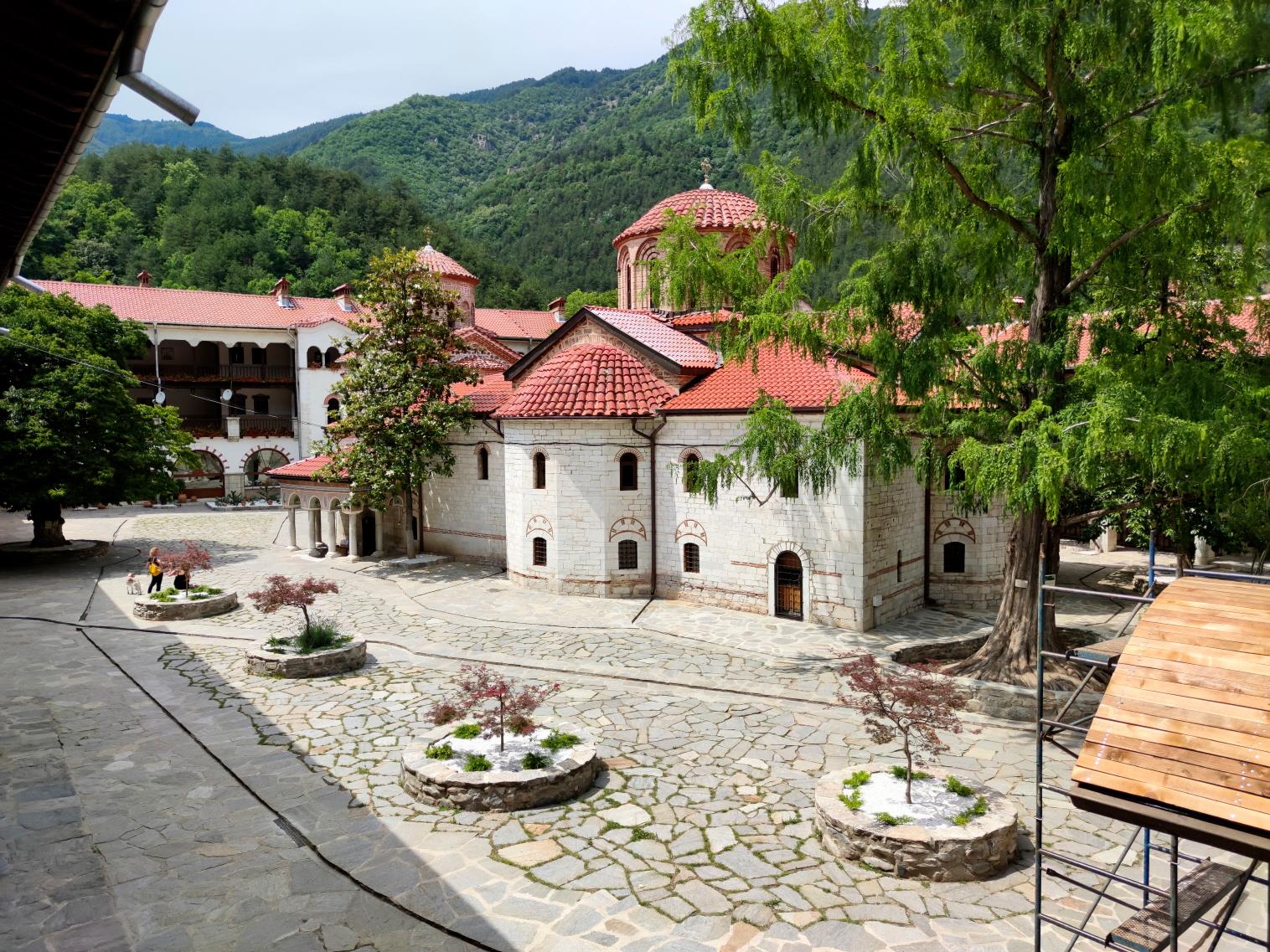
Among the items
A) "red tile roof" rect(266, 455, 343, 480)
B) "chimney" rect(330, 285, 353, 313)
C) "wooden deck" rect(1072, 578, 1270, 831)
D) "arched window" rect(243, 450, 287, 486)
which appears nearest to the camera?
"wooden deck" rect(1072, 578, 1270, 831)

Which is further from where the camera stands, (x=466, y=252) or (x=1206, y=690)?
(x=466, y=252)

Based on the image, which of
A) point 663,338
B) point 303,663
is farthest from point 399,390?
point 303,663

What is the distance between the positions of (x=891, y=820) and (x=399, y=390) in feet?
53.6

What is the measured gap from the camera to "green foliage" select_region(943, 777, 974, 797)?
23.4 ft

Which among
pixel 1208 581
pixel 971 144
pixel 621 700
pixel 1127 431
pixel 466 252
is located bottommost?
pixel 621 700

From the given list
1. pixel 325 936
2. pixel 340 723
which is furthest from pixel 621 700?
pixel 325 936

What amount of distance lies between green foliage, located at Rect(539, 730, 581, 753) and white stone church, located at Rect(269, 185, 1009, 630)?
20.6 feet

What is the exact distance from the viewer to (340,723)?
31.5 feet

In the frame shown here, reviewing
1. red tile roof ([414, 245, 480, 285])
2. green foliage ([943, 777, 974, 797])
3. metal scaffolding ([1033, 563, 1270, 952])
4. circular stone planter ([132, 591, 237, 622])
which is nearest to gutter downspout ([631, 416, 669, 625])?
circular stone planter ([132, 591, 237, 622])

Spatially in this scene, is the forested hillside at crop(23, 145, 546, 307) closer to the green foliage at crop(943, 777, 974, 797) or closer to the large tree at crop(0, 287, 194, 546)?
the large tree at crop(0, 287, 194, 546)

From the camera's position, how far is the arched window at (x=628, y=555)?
54.7ft

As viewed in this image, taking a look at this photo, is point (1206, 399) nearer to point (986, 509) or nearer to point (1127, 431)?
point (1127, 431)

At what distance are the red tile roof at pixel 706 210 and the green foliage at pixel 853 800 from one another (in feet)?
48.7

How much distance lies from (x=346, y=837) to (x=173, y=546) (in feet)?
65.6
